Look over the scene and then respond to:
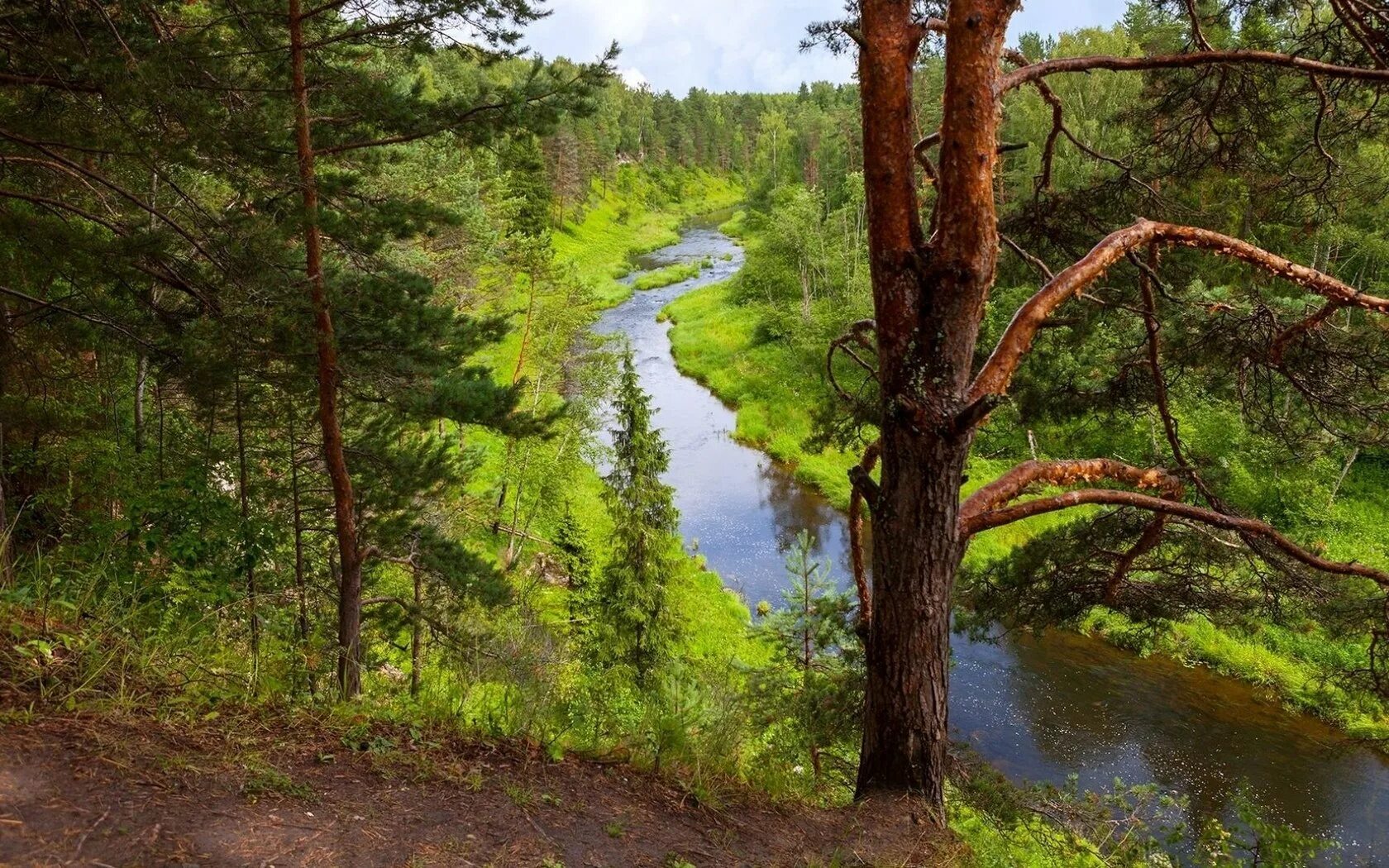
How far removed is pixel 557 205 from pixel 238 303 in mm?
58201

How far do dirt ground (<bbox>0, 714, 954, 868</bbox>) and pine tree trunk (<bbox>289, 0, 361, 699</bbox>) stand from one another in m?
2.20

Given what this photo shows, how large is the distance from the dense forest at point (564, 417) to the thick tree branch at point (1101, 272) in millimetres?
22

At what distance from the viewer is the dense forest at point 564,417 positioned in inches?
145

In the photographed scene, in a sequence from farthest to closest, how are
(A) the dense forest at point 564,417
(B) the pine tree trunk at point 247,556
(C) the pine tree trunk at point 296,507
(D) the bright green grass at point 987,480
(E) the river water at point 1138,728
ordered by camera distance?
(D) the bright green grass at point 987,480
(E) the river water at point 1138,728
(C) the pine tree trunk at point 296,507
(B) the pine tree trunk at point 247,556
(A) the dense forest at point 564,417

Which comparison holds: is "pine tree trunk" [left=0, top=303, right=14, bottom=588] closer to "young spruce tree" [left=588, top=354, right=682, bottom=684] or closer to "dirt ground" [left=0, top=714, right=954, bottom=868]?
"dirt ground" [left=0, top=714, right=954, bottom=868]

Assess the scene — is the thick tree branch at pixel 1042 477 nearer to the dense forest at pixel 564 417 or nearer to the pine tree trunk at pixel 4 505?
the dense forest at pixel 564 417

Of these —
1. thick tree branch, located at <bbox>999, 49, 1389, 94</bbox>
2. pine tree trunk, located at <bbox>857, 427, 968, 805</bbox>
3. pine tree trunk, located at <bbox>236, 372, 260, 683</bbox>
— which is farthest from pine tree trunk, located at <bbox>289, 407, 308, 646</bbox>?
thick tree branch, located at <bbox>999, 49, 1389, 94</bbox>

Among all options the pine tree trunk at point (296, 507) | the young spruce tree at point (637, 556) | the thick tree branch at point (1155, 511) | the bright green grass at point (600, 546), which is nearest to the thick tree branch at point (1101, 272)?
the thick tree branch at point (1155, 511)

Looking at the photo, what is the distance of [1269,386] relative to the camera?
4.42 meters

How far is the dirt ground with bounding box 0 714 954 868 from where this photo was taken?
2.94 meters

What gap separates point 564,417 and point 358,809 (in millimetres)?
6419

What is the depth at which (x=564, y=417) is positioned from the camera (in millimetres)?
9625

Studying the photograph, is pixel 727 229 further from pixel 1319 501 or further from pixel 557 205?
pixel 1319 501

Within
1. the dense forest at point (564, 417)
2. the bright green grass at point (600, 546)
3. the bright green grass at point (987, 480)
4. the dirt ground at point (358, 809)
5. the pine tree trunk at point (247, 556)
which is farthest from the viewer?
the bright green grass at point (600, 546)
